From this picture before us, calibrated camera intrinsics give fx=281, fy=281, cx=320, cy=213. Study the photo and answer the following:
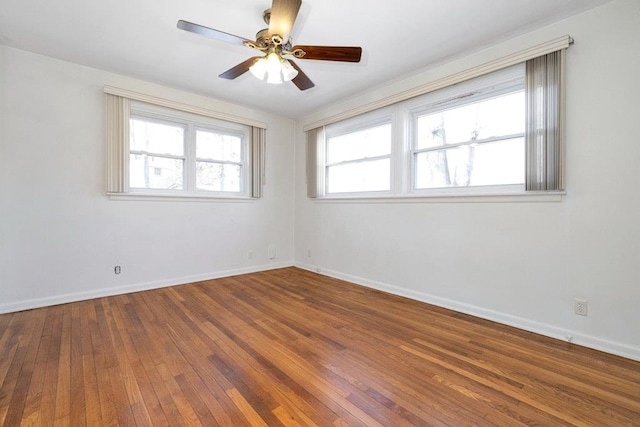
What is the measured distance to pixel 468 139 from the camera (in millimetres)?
2936

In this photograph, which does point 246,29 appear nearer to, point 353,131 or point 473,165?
point 353,131

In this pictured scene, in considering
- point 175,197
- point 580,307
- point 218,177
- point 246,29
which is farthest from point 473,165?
point 175,197

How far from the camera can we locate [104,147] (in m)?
3.29

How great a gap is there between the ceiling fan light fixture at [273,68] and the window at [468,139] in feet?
5.64

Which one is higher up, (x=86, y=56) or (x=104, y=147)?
(x=86, y=56)

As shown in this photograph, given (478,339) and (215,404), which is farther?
(478,339)

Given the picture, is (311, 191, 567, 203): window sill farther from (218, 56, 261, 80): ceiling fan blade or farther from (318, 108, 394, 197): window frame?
(218, 56, 261, 80): ceiling fan blade

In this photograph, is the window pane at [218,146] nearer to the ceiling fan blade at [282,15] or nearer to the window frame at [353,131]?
the window frame at [353,131]

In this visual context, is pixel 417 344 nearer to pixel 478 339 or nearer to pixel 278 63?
pixel 478 339

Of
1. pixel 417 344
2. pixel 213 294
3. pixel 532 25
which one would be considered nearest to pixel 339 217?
pixel 213 294

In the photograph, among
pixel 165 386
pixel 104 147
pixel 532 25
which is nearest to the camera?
pixel 165 386

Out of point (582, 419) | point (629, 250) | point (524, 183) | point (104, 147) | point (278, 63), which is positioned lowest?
point (582, 419)

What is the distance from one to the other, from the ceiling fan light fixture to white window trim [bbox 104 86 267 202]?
2057 mm

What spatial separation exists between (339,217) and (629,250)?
295 centimetres
